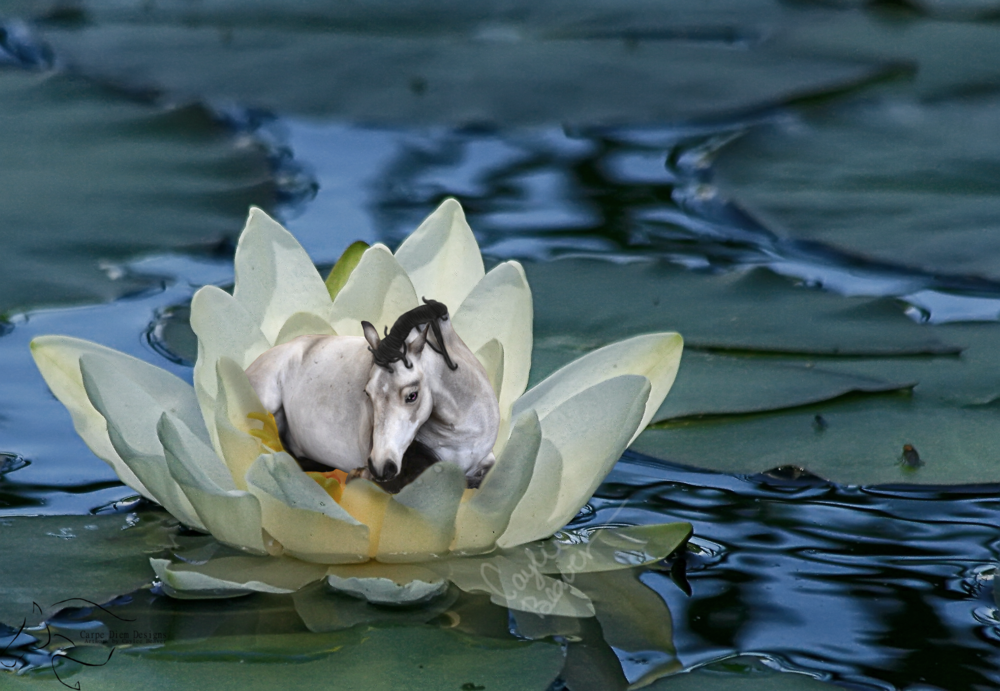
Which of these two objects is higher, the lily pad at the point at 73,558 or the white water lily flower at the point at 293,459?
A: the white water lily flower at the point at 293,459

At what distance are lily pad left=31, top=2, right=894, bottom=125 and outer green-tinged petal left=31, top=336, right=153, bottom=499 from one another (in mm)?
2067

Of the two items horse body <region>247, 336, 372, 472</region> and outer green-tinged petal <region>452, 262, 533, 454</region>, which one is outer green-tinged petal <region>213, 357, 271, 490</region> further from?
outer green-tinged petal <region>452, 262, 533, 454</region>

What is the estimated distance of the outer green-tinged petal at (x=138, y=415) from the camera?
1552 millimetres

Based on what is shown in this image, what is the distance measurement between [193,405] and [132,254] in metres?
1.05

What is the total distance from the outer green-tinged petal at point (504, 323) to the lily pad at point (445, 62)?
192 cm

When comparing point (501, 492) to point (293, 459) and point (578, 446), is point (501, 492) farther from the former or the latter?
point (293, 459)

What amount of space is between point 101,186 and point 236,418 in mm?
1623

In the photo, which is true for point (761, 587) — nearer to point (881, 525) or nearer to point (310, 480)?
point (881, 525)

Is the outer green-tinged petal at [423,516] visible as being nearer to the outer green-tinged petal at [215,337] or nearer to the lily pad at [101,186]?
the outer green-tinged petal at [215,337]

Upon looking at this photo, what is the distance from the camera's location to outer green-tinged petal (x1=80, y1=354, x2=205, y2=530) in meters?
1.55

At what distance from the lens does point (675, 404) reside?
2.10 metres

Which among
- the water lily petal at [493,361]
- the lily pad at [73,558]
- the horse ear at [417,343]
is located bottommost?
the lily pad at [73,558]

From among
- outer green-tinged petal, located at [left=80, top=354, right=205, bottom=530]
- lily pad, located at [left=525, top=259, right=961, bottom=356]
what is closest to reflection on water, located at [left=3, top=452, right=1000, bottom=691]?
outer green-tinged petal, located at [left=80, top=354, right=205, bottom=530]

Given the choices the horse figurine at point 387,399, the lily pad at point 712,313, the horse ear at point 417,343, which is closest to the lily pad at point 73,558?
the horse figurine at point 387,399
